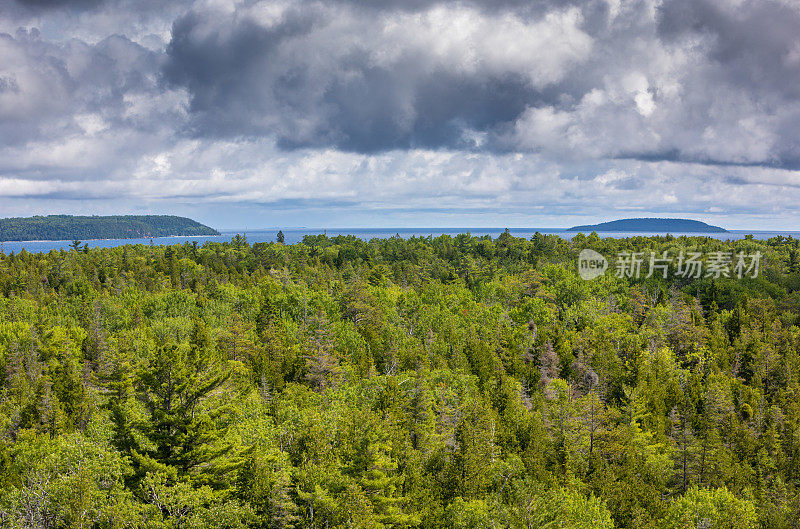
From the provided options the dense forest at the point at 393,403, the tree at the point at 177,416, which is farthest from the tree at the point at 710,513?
the tree at the point at 177,416

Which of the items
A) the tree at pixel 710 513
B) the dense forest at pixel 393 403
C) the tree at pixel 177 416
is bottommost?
the tree at pixel 710 513

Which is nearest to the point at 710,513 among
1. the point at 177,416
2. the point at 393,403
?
the point at 393,403

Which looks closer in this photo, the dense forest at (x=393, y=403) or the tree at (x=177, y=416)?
the tree at (x=177, y=416)

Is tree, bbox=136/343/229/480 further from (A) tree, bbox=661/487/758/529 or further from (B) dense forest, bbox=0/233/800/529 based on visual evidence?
(A) tree, bbox=661/487/758/529

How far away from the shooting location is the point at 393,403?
132 ft

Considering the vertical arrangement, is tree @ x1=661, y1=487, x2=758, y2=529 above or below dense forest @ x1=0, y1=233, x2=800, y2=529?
below

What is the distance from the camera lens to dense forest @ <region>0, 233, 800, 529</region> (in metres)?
24.8

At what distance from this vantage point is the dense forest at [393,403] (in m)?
24.8

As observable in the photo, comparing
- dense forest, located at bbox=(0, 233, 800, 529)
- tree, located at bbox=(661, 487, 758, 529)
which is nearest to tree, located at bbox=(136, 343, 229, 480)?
dense forest, located at bbox=(0, 233, 800, 529)

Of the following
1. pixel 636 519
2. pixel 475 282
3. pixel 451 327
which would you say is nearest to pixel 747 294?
pixel 475 282

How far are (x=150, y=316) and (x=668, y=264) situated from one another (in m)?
125

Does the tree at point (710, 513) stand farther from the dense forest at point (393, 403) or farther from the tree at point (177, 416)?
the tree at point (177, 416)

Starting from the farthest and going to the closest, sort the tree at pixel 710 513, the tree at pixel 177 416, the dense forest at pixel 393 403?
1. the tree at pixel 710 513
2. the dense forest at pixel 393 403
3. the tree at pixel 177 416

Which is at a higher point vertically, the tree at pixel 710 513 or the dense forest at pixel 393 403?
the dense forest at pixel 393 403
